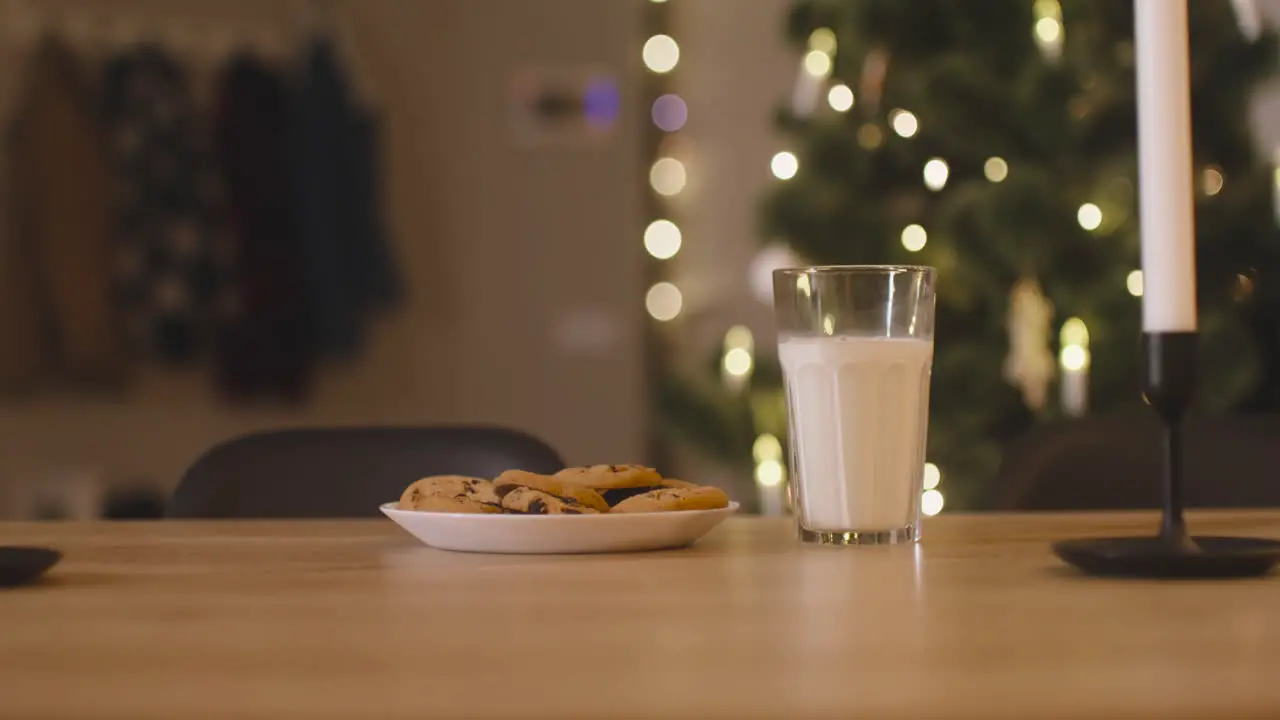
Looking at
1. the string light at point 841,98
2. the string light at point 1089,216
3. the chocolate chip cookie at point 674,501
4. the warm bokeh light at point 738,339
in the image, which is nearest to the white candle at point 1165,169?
the chocolate chip cookie at point 674,501

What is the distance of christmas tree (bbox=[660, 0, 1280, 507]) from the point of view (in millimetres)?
2064

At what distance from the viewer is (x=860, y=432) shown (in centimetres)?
76

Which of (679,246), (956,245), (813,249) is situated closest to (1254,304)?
(956,245)

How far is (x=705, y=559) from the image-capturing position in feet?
2.35

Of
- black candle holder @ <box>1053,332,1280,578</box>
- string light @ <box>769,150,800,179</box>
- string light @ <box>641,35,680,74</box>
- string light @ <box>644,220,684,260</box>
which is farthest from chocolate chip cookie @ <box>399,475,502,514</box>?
string light @ <box>641,35,680,74</box>

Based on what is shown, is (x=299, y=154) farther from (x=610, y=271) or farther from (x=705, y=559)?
(x=705, y=559)

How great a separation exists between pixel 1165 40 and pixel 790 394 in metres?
0.27

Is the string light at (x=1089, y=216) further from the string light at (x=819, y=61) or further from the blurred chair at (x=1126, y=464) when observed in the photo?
the blurred chair at (x=1126, y=464)

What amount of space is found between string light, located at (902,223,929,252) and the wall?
130 cm

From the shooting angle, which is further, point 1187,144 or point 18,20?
point 18,20

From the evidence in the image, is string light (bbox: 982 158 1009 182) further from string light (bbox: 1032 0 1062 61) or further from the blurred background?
the blurred background

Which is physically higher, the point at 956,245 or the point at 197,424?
the point at 956,245

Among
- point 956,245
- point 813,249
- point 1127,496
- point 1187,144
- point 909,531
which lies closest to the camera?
point 1187,144

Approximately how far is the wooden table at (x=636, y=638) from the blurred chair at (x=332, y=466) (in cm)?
46
